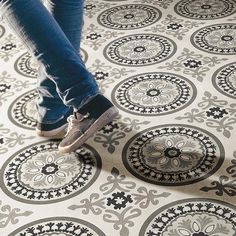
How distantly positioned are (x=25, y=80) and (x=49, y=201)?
560mm

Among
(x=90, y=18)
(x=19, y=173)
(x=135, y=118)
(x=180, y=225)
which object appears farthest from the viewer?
(x=90, y=18)

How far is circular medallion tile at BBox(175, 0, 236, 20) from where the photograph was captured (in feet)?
5.77

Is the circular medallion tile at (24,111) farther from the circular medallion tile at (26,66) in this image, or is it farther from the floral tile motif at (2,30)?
the floral tile motif at (2,30)

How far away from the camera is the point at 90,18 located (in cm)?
186

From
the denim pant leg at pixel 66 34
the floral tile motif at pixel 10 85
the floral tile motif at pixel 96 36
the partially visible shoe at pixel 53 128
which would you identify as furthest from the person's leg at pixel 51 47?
the floral tile motif at pixel 96 36

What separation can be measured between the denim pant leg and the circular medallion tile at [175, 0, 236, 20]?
0.74m

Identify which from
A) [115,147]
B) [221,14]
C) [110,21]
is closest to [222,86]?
[115,147]

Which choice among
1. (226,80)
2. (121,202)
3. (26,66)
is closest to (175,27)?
(226,80)

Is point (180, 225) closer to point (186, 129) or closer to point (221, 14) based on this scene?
point (186, 129)

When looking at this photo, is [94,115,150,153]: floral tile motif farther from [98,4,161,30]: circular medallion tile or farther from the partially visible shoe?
[98,4,161,30]: circular medallion tile

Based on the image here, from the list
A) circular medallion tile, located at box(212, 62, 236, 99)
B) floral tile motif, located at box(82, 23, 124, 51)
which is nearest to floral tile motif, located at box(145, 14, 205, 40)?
floral tile motif, located at box(82, 23, 124, 51)

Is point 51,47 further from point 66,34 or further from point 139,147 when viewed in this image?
point 139,147

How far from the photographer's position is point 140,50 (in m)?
1.58

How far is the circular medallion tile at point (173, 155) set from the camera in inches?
41.6
